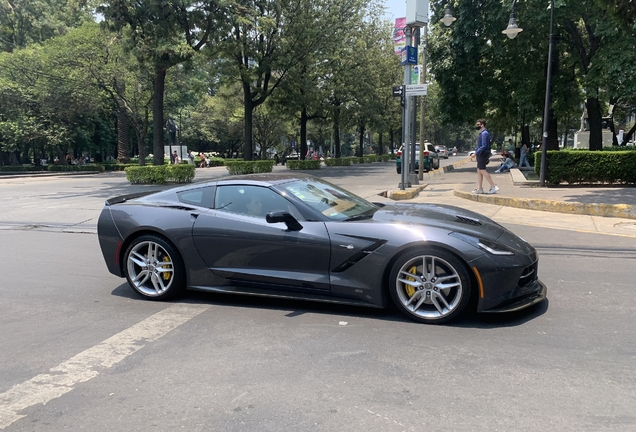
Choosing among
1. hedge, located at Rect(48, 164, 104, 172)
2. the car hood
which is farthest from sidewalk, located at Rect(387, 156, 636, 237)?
hedge, located at Rect(48, 164, 104, 172)

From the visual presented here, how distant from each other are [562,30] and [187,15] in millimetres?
17292

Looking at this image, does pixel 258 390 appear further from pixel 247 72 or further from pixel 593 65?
pixel 247 72

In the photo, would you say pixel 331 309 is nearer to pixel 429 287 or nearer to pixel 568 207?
pixel 429 287

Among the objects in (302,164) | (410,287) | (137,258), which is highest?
(302,164)

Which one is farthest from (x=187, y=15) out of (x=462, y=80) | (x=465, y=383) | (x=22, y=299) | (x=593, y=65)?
(x=465, y=383)

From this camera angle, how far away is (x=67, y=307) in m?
5.14

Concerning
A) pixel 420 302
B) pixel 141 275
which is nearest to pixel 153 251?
pixel 141 275

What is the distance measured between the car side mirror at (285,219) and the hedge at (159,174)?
54.9 feet

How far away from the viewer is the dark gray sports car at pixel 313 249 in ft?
14.1

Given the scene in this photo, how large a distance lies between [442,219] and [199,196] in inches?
100

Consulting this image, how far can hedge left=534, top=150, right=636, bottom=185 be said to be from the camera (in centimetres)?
1380

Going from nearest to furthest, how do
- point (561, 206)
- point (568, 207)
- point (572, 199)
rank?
point (568, 207), point (561, 206), point (572, 199)

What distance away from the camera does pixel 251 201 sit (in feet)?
16.6

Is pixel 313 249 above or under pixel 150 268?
above
